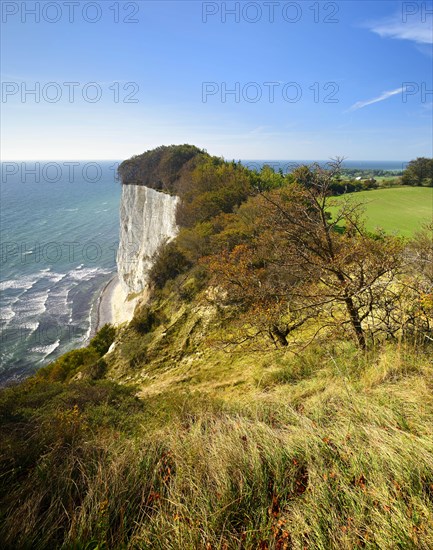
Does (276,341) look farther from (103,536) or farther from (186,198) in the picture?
(186,198)

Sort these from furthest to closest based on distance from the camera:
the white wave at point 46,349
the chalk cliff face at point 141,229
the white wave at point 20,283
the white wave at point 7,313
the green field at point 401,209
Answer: the white wave at point 20,283, the white wave at point 7,313, the chalk cliff face at point 141,229, the white wave at point 46,349, the green field at point 401,209

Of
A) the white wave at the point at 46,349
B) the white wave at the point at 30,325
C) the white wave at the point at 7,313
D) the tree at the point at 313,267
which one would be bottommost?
the white wave at the point at 46,349

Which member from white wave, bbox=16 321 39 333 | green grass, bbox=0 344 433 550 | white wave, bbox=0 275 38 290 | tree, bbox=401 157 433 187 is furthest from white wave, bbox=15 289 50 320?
tree, bbox=401 157 433 187

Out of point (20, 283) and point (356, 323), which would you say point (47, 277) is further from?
point (356, 323)

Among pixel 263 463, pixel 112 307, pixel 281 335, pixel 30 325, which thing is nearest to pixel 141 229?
pixel 112 307

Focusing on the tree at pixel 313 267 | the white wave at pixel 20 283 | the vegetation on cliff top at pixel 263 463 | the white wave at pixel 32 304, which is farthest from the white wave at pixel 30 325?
the vegetation on cliff top at pixel 263 463

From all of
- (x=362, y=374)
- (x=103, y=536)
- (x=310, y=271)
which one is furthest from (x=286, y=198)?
(x=103, y=536)

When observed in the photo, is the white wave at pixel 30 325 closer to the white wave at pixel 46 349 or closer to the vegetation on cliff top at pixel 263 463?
the white wave at pixel 46 349

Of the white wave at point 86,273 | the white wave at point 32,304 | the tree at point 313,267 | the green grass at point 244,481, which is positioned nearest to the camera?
the green grass at point 244,481
